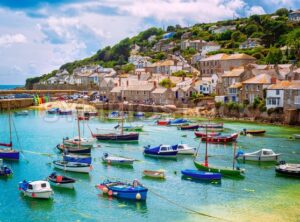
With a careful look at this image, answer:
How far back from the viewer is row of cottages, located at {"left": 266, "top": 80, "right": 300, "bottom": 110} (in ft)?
231

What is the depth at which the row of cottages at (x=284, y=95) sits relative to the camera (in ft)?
231

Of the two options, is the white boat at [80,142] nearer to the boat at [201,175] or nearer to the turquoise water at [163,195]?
the turquoise water at [163,195]

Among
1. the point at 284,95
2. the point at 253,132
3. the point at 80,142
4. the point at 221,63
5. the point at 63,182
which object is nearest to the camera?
the point at 63,182

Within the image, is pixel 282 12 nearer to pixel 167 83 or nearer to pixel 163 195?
pixel 167 83

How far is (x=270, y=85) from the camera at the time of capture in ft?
250

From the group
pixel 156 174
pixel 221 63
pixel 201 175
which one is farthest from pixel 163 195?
pixel 221 63

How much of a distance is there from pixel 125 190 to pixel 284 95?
4504 centimetres

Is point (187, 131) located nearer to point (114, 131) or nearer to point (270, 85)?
point (114, 131)

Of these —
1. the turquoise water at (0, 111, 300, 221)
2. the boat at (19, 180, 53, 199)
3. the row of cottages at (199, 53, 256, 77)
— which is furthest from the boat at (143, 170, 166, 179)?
the row of cottages at (199, 53, 256, 77)

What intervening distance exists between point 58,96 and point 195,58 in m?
40.2

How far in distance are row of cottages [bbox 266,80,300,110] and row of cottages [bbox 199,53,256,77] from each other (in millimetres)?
32110

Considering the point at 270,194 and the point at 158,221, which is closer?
the point at 158,221

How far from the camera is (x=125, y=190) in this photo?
3350cm

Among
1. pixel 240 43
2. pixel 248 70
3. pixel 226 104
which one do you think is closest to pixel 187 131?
pixel 226 104
